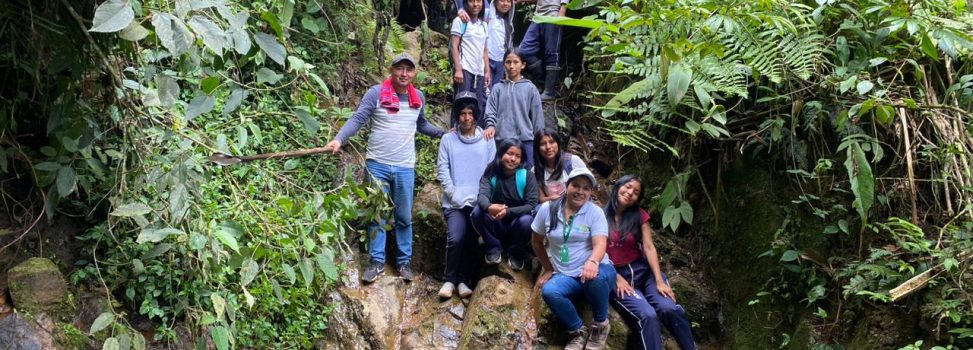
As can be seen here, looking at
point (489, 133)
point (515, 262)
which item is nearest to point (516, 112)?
point (489, 133)

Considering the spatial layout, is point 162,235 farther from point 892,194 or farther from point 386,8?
point 386,8

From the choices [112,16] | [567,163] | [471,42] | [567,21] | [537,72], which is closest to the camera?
[112,16]

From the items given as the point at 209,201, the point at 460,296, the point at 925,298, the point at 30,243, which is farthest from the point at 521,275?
the point at 30,243

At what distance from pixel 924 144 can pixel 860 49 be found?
0.79 metres

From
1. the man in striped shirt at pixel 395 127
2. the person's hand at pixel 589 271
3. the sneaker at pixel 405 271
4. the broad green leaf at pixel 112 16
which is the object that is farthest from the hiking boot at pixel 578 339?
the broad green leaf at pixel 112 16

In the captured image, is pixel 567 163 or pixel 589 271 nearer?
pixel 589 271

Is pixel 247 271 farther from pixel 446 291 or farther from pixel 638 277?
pixel 638 277

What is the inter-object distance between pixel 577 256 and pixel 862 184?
1922 mm

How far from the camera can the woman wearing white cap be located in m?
5.24

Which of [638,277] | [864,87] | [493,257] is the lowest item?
[493,257]

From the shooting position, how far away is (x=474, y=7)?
23.8ft

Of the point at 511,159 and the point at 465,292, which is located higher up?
the point at 511,159

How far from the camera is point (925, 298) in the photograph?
4293 mm

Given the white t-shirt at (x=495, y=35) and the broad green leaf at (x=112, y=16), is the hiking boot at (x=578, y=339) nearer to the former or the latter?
the white t-shirt at (x=495, y=35)
